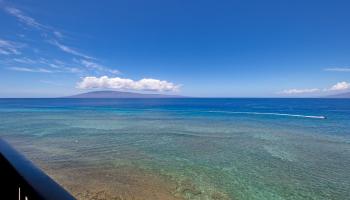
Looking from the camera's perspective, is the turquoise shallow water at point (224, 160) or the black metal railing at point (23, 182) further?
the turquoise shallow water at point (224, 160)

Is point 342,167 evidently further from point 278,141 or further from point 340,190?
point 278,141

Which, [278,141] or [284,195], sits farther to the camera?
[278,141]

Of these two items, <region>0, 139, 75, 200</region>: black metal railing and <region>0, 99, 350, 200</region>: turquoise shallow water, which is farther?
<region>0, 99, 350, 200</region>: turquoise shallow water

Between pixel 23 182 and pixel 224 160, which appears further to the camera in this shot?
pixel 224 160

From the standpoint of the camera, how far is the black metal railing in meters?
1.22

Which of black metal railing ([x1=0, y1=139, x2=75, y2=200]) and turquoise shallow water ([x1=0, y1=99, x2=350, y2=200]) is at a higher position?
black metal railing ([x1=0, y1=139, x2=75, y2=200])

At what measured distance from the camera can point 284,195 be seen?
6.69m

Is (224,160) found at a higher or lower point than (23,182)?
lower

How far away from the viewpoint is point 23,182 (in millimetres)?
1429

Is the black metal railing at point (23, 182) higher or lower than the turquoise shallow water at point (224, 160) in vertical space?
higher

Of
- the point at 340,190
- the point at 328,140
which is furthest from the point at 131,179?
the point at 328,140

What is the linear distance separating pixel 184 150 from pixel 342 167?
25.4 ft

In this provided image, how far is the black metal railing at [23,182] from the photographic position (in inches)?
47.9

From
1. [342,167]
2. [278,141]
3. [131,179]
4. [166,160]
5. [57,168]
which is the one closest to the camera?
[131,179]
